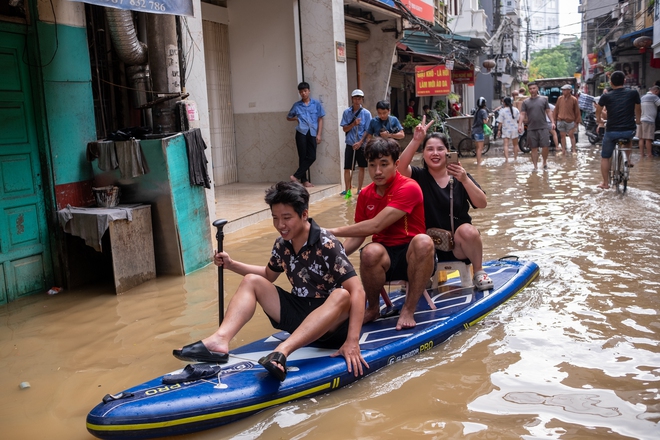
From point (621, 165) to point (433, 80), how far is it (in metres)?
10.6

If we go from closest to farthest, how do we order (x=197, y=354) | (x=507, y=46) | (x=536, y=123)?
(x=197, y=354), (x=536, y=123), (x=507, y=46)

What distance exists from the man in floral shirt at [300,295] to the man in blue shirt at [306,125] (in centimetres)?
744

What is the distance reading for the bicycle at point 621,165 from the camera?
33.0ft

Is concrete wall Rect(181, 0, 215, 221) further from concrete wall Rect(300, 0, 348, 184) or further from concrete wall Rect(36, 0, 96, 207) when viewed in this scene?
concrete wall Rect(300, 0, 348, 184)

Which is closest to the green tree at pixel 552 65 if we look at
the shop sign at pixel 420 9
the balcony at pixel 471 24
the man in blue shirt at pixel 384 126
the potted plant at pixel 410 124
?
the balcony at pixel 471 24

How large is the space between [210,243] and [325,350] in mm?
3502

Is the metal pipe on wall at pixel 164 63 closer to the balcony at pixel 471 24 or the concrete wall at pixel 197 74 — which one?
the concrete wall at pixel 197 74

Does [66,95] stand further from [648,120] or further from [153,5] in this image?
[648,120]

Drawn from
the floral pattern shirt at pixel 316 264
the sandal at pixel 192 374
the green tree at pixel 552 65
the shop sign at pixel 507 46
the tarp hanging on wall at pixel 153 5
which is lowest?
the sandal at pixel 192 374

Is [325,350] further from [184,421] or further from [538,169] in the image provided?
[538,169]

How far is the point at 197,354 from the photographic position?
3545 millimetres

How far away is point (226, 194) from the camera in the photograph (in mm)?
11062

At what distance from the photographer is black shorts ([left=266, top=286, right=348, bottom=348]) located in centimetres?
390

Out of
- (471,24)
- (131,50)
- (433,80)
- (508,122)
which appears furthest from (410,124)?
(471,24)
